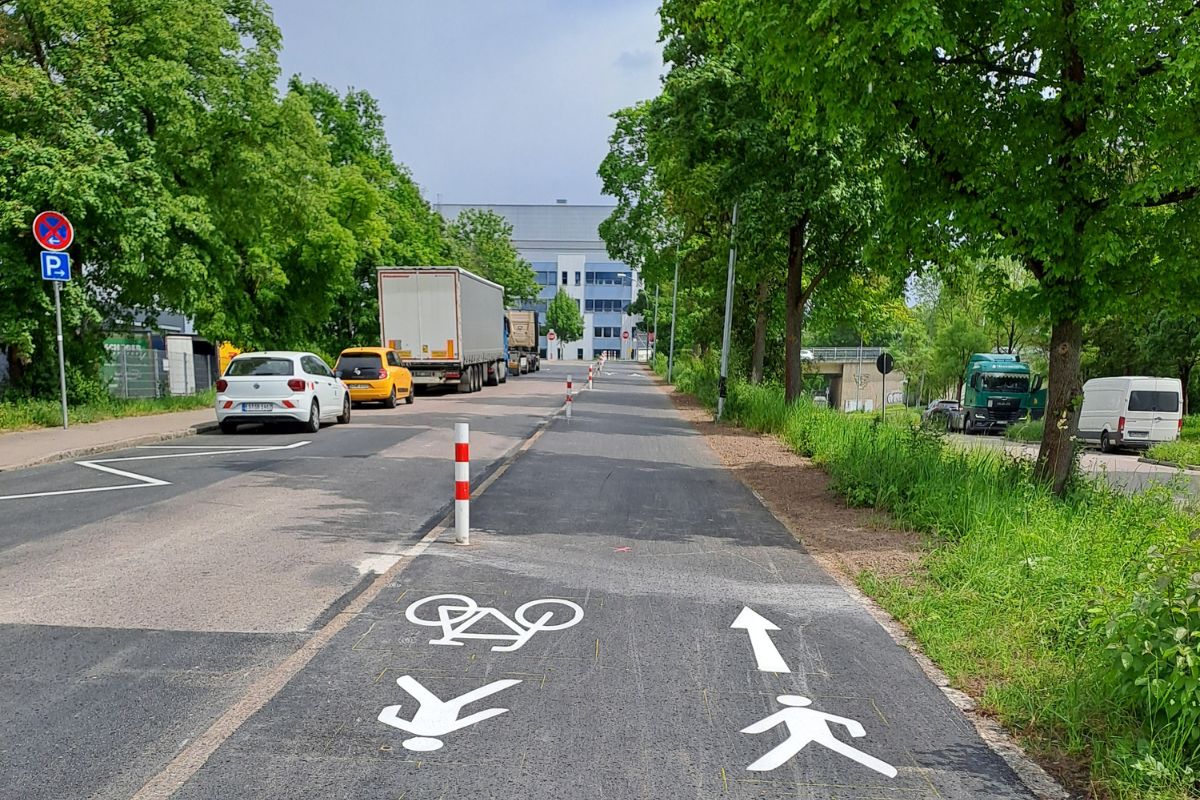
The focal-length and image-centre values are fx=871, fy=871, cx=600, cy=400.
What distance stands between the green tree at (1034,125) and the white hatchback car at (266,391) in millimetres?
11067

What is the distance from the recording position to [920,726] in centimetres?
412

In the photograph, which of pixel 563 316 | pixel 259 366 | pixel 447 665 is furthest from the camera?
pixel 563 316

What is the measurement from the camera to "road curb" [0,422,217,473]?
40.8 feet

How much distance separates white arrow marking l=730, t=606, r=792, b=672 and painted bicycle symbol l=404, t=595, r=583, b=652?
1072mm

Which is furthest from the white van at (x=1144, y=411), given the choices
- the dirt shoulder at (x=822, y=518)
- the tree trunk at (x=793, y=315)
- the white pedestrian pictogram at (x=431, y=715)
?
the white pedestrian pictogram at (x=431, y=715)

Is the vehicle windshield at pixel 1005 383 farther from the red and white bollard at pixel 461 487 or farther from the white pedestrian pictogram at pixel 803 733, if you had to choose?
the white pedestrian pictogram at pixel 803 733

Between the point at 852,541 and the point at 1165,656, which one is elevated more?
the point at 1165,656

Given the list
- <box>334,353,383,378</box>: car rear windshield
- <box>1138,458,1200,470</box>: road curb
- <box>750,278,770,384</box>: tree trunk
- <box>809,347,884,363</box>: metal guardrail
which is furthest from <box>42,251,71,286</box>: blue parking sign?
<box>809,347,884,363</box>: metal guardrail

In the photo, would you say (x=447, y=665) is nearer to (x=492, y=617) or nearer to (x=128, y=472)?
(x=492, y=617)

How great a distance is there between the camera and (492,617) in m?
5.58

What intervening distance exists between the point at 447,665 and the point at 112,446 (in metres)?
12.2

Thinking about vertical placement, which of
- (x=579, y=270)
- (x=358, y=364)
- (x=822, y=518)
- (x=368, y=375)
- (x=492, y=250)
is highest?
(x=579, y=270)

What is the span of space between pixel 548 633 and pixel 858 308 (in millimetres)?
23481

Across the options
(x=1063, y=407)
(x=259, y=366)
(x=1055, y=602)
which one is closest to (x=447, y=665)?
(x=1055, y=602)
